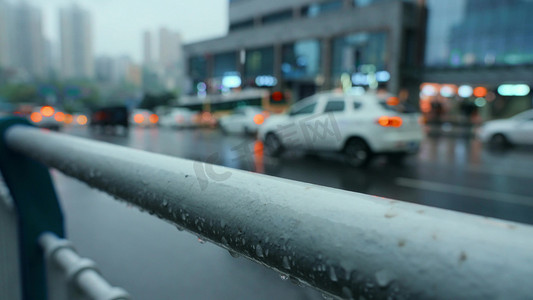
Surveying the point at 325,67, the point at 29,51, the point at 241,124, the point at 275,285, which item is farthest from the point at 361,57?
the point at 275,285

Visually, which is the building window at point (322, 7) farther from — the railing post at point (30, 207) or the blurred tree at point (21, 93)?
the railing post at point (30, 207)

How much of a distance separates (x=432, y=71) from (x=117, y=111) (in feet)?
75.7

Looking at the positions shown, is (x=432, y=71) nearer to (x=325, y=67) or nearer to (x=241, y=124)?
(x=325, y=67)

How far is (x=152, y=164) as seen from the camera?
0.83 metres

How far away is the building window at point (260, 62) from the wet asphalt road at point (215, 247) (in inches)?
1258

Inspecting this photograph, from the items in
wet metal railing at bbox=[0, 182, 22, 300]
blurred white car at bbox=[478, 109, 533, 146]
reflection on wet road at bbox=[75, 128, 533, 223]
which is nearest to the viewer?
wet metal railing at bbox=[0, 182, 22, 300]

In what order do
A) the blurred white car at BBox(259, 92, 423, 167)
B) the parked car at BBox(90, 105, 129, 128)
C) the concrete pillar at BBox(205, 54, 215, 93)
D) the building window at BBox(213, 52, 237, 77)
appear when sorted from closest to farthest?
the blurred white car at BBox(259, 92, 423, 167), the parked car at BBox(90, 105, 129, 128), the building window at BBox(213, 52, 237, 77), the concrete pillar at BBox(205, 54, 215, 93)

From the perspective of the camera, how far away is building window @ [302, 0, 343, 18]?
129ft

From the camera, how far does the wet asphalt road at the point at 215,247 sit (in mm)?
2965

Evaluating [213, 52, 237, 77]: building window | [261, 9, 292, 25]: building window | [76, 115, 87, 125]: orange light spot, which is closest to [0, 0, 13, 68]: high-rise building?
[76, 115, 87, 125]: orange light spot

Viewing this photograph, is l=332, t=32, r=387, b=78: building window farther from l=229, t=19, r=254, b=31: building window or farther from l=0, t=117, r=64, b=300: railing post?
l=0, t=117, r=64, b=300: railing post

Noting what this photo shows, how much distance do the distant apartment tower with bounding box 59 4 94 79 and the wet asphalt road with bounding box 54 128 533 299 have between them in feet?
66.2

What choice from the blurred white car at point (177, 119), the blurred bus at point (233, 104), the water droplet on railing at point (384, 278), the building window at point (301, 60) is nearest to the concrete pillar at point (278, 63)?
the building window at point (301, 60)

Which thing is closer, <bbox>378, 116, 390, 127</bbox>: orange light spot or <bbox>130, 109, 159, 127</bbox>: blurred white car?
<bbox>378, 116, 390, 127</bbox>: orange light spot
